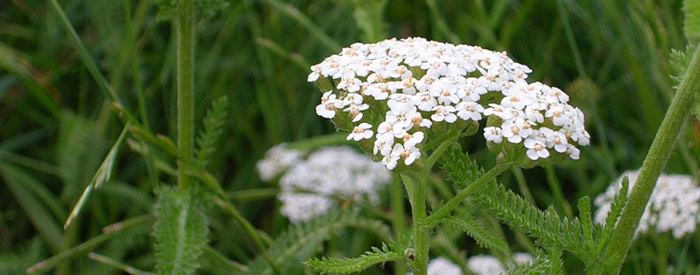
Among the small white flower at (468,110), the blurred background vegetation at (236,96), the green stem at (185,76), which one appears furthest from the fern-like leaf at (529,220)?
the blurred background vegetation at (236,96)

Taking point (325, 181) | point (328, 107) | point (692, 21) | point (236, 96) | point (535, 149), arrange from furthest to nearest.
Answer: point (236, 96) < point (325, 181) < point (328, 107) < point (535, 149) < point (692, 21)

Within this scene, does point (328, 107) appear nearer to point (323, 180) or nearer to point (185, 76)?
Result: point (185, 76)

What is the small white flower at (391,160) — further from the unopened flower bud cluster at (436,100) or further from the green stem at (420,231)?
the green stem at (420,231)

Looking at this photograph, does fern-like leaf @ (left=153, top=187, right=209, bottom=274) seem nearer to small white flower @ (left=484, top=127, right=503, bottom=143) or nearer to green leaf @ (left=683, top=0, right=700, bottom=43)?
small white flower @ (left=484, top=127, right=503, bottom=143)

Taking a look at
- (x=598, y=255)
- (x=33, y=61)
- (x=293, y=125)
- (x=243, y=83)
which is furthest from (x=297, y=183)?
(x=598, y=255)

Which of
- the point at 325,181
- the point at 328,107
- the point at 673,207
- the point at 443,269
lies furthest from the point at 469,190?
the point at 325,181
